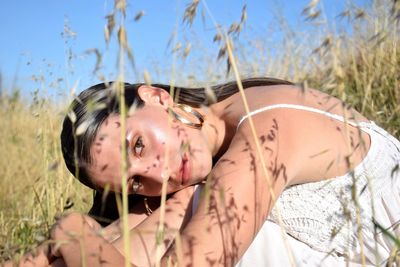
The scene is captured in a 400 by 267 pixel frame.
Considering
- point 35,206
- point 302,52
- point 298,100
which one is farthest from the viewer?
point 302,52

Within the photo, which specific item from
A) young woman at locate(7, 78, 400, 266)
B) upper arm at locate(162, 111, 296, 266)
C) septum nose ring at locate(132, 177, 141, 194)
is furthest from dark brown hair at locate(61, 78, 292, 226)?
upper arm at locate(162, 111, 296, 266)

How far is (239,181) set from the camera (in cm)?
118

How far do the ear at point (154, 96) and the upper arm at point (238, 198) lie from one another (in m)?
0.34

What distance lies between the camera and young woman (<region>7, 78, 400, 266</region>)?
122 cm

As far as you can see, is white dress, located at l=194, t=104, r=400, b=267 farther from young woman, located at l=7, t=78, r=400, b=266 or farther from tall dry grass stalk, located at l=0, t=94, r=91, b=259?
tall dry grass stalk, located at l=0, t=94, r=91, b=259

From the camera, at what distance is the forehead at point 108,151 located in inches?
58.1

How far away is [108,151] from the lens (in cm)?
149

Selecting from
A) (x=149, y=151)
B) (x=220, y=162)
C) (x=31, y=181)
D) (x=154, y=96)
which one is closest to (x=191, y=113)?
(x=154, y=96)

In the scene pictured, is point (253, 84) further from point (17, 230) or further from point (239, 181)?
point (17, 230)

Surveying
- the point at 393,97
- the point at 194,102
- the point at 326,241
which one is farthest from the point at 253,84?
the point at 393,97

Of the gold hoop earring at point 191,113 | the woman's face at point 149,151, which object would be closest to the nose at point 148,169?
the woman's face at point 149,151

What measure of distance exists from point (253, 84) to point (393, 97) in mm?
1175

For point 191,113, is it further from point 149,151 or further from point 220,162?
point 220,162

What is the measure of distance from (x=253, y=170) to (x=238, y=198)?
0.08m
